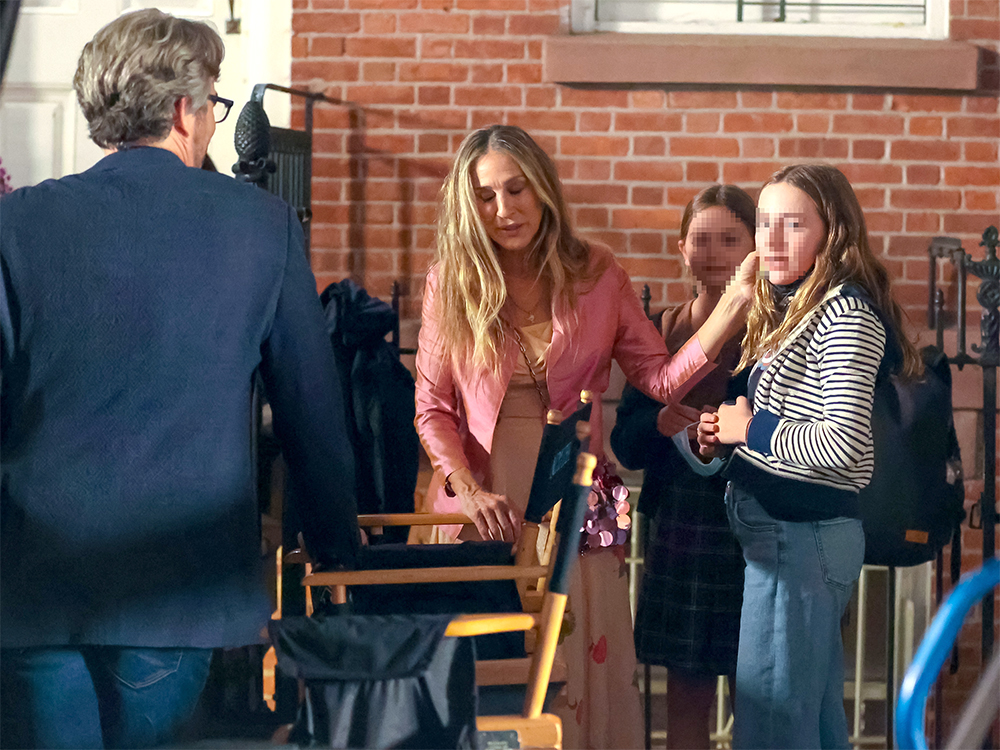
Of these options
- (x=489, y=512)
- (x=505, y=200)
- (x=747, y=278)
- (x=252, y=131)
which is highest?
(x=252, y=131)

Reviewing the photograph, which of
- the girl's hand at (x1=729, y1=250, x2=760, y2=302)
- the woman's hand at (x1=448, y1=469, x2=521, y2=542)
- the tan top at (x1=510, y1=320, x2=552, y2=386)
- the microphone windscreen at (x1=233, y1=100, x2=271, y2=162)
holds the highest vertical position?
the microphone windscreen at (x1=233, y1=100, x2=271, y2=162)

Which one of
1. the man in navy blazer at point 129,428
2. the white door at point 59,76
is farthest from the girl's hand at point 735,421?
the white door at point 59,76

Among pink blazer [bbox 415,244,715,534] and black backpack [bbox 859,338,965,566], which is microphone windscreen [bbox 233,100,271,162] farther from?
black backpack [bbox 859,338,965,566]

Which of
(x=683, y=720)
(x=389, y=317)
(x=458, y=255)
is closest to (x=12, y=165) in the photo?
(x=389, y=317)

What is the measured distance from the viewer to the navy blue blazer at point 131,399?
122cm

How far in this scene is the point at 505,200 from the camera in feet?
6.61

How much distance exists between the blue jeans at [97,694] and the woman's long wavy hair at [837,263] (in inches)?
44.7

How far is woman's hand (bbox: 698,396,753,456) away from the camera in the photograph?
1770 millimetres

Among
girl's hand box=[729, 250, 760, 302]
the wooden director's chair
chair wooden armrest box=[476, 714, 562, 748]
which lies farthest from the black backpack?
chair wooden armrest box=[476, 714, 562, 748]

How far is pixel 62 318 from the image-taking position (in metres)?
1.22

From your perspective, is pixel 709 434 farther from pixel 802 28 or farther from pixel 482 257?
pixel 802 28

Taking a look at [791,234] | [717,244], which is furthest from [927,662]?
[717,244]

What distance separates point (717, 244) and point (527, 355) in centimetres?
53

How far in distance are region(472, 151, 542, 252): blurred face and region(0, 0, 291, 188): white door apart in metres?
1.53
